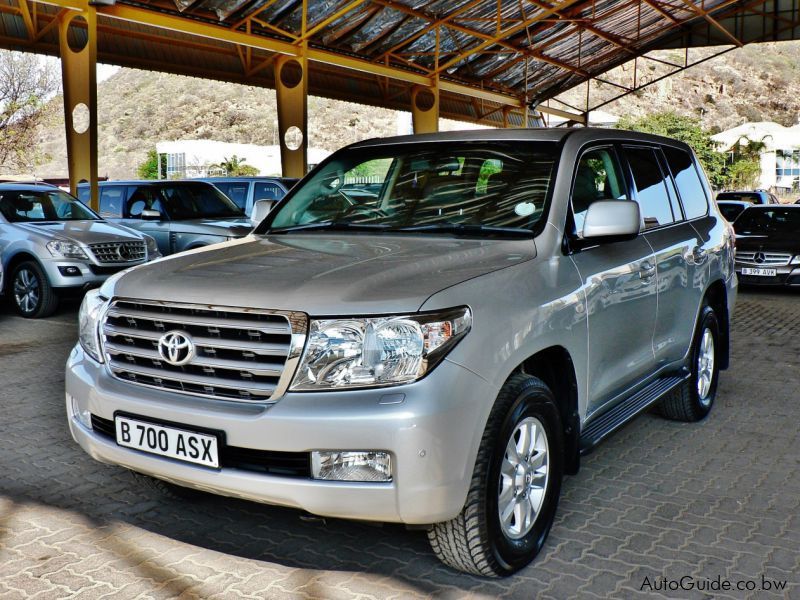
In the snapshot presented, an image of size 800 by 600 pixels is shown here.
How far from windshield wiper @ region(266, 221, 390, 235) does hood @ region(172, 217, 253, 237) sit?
7.12m

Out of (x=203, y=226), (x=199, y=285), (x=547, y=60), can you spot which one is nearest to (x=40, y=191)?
(x=203, y=226)

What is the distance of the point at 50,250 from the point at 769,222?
11.2 metres

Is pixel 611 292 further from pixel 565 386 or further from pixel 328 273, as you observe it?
pixel 328 273

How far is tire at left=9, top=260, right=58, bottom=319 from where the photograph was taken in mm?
9883

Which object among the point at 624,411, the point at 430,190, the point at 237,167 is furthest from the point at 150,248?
the point at 237,167

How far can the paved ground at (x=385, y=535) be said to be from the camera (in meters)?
3.18

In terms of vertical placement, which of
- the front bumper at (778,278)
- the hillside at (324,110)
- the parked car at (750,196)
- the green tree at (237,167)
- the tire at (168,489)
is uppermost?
the hillside at (324,110)

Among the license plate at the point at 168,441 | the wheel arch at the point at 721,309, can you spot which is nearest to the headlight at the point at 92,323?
the license plate at the point at 168,441

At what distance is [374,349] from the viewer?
9.16ft

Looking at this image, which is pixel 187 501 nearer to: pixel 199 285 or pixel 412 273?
pixel 199 285

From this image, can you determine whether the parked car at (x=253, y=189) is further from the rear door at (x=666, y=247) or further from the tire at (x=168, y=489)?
the tire at (x=168, y=489)

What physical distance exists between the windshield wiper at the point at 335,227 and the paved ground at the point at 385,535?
55.1 inches

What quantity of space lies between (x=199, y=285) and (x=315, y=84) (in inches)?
902

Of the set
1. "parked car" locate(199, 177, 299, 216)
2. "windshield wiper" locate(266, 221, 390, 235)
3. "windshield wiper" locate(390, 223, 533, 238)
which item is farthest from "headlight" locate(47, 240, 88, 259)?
"windshield wiper" locate(390, 223, 533, 238)
